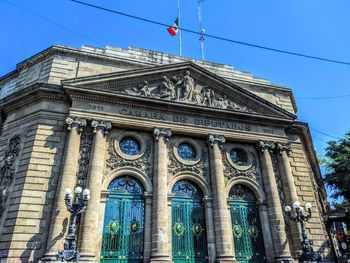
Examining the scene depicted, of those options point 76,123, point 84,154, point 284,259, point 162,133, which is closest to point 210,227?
point 284,259

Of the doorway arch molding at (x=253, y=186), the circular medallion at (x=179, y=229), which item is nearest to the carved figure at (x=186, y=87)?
the doorway arch molding at (x=253, y=186)

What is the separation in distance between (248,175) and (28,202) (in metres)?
11.6

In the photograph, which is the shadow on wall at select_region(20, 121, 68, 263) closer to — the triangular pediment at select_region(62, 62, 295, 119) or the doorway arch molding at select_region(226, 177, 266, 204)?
the triangular pediment at select_region(62, 62, 295, 119)

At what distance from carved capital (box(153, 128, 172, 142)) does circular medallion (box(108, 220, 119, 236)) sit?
4.82 meters

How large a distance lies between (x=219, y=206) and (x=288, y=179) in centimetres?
483

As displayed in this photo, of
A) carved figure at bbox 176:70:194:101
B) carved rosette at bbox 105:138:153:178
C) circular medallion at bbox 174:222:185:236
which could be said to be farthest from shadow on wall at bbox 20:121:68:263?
carved figure at bbox 176:70:194:101

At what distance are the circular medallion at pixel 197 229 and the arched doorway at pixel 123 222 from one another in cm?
273

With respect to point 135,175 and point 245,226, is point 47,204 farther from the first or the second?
point 245,226

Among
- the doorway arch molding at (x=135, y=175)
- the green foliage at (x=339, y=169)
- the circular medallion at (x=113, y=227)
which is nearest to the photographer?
the circular medallion at (x=113, y=227)

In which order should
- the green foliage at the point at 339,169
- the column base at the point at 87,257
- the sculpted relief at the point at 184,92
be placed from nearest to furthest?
the column base at the point at 87,257 → the sculpted relief at the point at 184,92 → the green foliage at the point at 339,169

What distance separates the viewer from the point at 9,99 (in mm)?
16859

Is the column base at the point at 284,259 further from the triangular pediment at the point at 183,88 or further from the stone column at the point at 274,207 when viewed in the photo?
the triangular pediment at the point at 183,88

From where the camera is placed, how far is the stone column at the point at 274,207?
606 inches

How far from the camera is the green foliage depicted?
2388 centimetres
